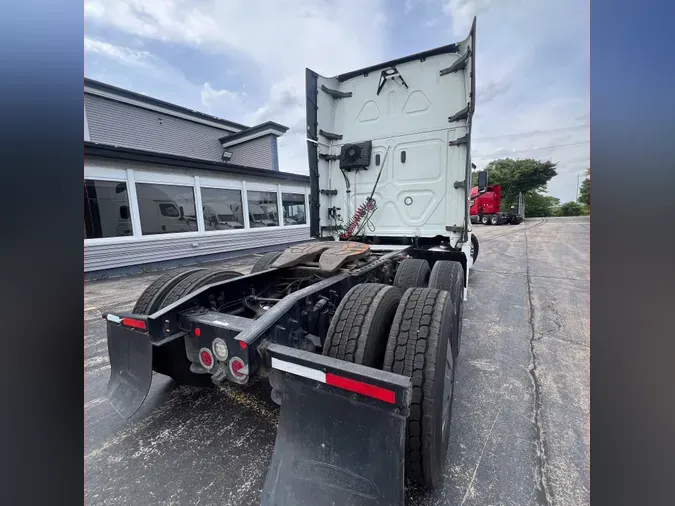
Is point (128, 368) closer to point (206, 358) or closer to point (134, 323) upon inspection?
point (134, 323)

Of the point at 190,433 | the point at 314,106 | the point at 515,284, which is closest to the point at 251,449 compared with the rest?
the point at 190,433

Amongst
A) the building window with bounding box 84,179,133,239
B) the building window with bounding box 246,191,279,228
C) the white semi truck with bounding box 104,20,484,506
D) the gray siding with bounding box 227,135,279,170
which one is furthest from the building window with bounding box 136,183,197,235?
the gray siding with bounding box 227,135,279,170

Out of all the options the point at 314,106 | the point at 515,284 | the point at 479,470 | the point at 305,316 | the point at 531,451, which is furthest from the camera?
the point at 515,284

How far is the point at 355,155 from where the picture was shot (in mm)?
4699

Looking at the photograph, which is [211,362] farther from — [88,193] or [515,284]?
[88,193]

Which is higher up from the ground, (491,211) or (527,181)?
(527,181)

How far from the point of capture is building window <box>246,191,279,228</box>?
10.4 meters

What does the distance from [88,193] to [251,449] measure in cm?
765

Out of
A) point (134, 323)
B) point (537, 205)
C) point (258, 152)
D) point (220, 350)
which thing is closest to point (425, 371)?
point (220, 350)

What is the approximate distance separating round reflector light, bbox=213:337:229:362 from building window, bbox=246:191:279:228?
9177mm

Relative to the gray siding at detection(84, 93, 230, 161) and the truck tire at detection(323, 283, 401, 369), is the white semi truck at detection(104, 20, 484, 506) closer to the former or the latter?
the truck tire at detection(323, 283, 401, 369)

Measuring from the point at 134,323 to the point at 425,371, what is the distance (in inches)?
72.7

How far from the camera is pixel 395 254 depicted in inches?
153

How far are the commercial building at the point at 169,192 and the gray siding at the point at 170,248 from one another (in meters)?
0.02
